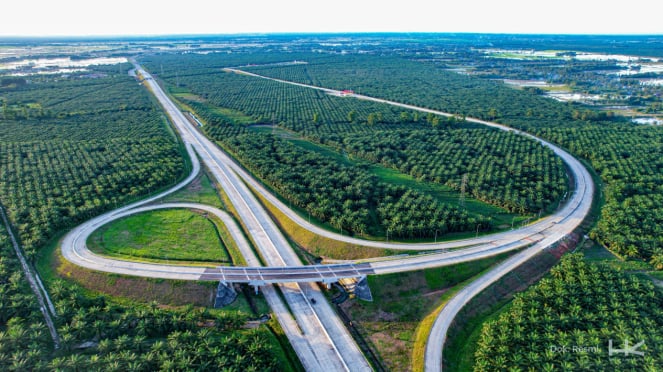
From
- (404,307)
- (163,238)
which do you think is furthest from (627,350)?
(163,238)

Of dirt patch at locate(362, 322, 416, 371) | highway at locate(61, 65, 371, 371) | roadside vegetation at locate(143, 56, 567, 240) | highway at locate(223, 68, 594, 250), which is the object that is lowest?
dirt patch at locate(362, 322, 416, 371)

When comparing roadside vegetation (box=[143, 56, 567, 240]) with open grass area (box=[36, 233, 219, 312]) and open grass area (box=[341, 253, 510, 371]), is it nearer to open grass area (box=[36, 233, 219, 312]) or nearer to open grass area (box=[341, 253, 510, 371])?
open grass area (box=[341, 253, 510, 371])

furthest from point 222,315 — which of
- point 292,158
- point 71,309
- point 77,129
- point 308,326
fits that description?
point 77,129

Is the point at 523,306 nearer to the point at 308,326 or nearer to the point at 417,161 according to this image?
the point at 308,326

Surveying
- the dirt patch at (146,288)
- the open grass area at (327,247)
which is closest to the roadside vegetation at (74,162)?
the dirt patch at (146,288)

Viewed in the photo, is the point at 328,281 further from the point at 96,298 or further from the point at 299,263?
the point at 96,298

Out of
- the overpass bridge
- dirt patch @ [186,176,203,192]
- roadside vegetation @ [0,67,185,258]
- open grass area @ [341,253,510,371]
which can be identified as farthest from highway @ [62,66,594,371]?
roadside vegetation @ [0,67,185,258]
